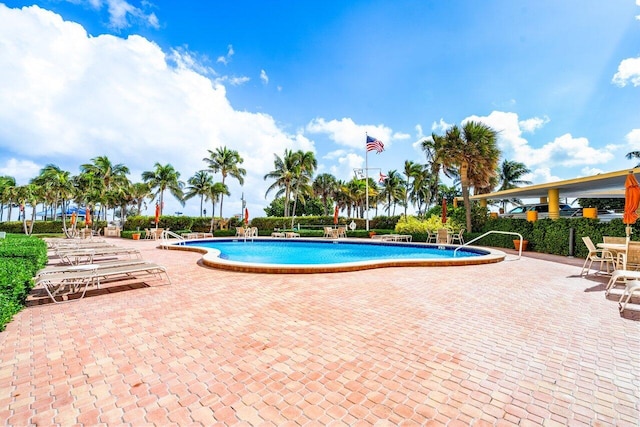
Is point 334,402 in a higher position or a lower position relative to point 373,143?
lower

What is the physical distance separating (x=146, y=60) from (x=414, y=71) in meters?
12.0

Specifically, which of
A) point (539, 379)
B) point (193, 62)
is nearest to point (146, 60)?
point (193, 62)

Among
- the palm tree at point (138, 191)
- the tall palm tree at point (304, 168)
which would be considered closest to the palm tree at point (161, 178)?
the palm tree at point (138, 191)

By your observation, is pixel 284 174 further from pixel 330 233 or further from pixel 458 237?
pixel 458 237

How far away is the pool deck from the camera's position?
2.13 m

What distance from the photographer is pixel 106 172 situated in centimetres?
3588

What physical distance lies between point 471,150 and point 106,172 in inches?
1589

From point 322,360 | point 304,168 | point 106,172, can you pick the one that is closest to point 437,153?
point 304,168

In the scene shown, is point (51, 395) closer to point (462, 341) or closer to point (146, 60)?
point (462, 341)

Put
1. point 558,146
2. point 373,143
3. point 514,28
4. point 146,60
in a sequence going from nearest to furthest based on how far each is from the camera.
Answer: point 146,60 → point 514,28 → point 558,146 → point 373,143

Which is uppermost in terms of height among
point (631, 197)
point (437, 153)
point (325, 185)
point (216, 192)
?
point (325, 185)

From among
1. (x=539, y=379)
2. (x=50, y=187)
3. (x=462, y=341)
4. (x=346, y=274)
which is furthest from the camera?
(x=50, y=187)

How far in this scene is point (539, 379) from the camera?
2.57 metres

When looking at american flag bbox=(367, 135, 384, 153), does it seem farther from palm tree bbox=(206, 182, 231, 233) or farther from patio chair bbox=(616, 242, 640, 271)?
palm tree bbox=(206, 182, 231, 233)
